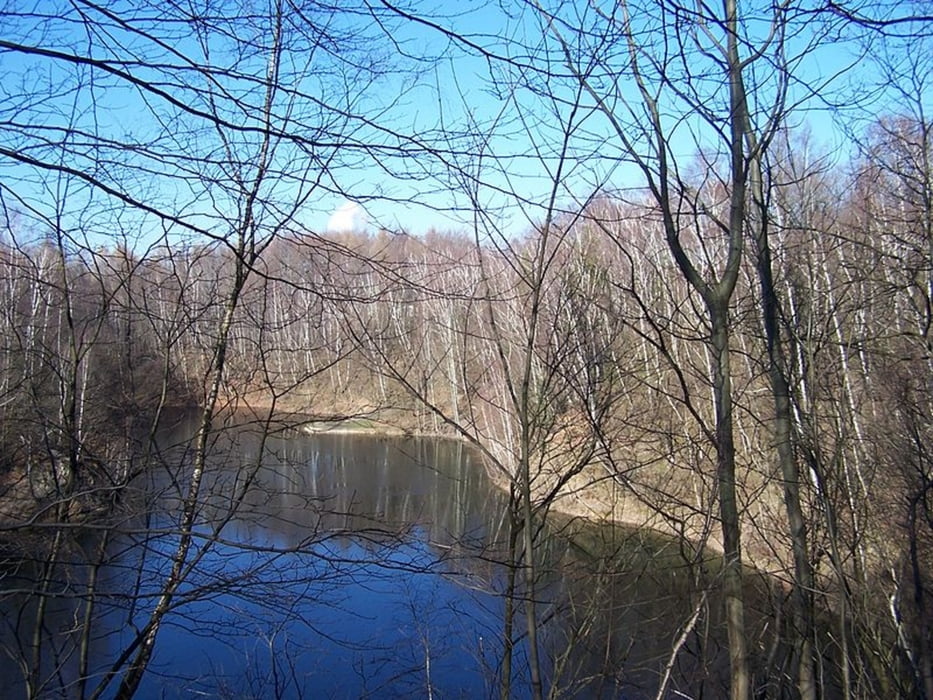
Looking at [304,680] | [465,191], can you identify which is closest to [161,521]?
[465,191]

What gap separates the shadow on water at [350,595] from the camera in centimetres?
286

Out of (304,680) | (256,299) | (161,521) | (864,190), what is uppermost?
(864,190)

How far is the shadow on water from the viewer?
9.37 feet

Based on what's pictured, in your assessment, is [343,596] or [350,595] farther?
[350,595]

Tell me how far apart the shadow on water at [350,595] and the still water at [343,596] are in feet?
0.12

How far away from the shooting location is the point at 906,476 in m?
6.94

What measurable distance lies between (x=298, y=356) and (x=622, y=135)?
118 inches

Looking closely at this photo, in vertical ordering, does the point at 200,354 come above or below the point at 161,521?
above

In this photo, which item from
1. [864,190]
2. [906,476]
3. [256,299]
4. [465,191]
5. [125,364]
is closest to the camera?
[465,191]

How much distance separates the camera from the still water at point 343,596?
→ 2871 millimetres

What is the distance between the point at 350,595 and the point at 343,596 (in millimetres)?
230

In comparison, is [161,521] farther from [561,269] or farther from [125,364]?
[561,269]

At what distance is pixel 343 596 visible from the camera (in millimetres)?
7188

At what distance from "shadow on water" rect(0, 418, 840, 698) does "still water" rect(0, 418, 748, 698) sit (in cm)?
4
